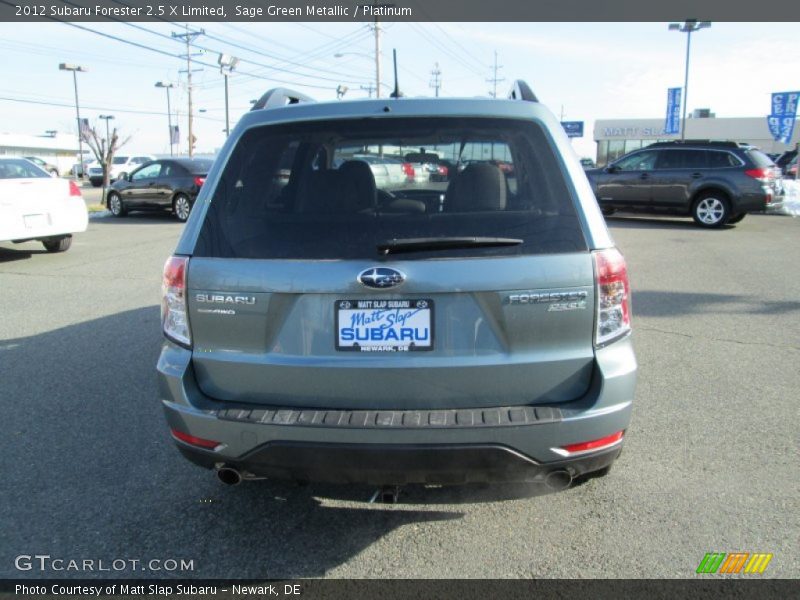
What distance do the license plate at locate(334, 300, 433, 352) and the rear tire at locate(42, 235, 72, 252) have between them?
10.5 metres

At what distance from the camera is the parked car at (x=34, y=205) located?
380 inches

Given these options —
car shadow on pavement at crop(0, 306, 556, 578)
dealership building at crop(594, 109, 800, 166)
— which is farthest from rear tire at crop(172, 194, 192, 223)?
dealership building at crop(594, 109, 800, 166)

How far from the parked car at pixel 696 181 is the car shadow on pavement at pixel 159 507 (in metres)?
13.5

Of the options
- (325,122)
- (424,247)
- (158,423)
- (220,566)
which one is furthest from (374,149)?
(158,423)

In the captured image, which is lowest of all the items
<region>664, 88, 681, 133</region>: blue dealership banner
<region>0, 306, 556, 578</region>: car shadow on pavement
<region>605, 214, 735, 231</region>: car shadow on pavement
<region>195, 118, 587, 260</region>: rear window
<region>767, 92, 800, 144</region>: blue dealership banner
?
<region>0, 306, 556, 578</region>: car shadow on pavement

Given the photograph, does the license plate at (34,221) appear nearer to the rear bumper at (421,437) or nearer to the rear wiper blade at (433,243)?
the rear bumper at (421,437)

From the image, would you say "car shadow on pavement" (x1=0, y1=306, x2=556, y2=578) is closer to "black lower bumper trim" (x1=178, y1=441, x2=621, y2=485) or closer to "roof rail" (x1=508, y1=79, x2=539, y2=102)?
"black lower bumper trim" (x1=178, y1=441, x2=621, y2=485)

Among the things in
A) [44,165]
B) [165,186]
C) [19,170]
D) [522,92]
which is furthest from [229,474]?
[44,165]

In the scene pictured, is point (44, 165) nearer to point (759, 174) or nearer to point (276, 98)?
point (759, 174)

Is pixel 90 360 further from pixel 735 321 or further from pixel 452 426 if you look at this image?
pixel 735 321

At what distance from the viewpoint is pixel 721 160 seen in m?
14.3

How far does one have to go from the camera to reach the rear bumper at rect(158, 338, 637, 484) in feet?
7.80

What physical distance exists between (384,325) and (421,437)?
0.45m

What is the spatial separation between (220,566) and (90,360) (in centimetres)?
332
